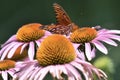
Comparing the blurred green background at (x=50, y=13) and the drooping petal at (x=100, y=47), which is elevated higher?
the drooping petal at (x=100, y=47)

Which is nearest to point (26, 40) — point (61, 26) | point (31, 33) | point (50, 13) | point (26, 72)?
point (31, 33)

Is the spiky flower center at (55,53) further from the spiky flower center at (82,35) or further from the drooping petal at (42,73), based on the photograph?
the spiky flower center at (82,35)

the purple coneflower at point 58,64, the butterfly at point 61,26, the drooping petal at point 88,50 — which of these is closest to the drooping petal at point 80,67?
the purple coneflower at point 58,64

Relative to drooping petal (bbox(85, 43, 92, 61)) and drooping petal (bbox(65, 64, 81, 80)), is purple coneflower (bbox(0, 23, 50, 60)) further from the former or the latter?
drooping petal (bbox(65, 64, 81, 80))

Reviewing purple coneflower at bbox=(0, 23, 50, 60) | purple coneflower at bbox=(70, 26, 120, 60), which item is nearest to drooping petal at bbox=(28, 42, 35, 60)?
purple coneflower at bbox=(0, 23, 50, 60)

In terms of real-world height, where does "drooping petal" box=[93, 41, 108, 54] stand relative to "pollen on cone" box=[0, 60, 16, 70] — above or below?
above

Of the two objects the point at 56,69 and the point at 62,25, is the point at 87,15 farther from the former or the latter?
the point at 56,69
